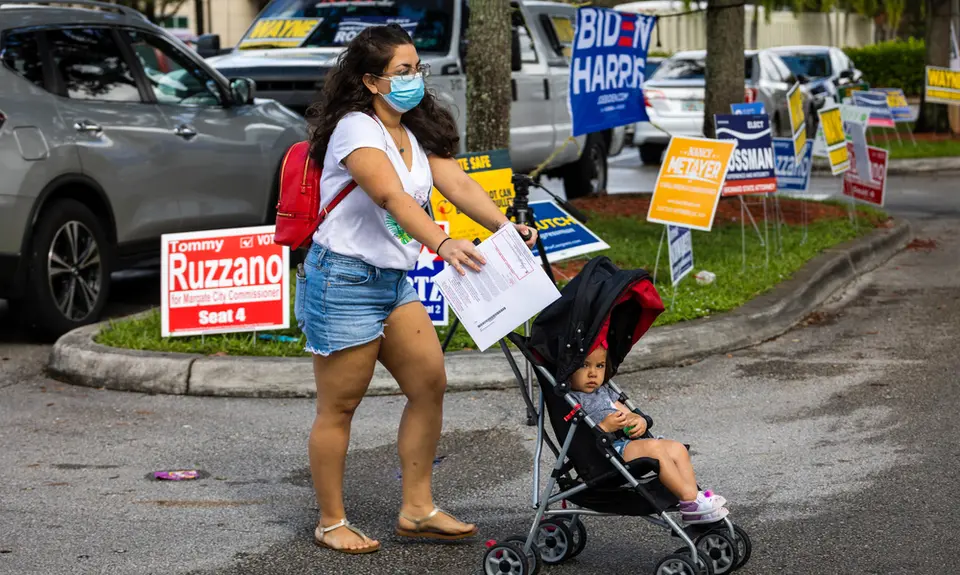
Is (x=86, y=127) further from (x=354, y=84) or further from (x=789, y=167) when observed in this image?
(x=789, y=167)

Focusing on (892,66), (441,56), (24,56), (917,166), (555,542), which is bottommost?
(917,166)

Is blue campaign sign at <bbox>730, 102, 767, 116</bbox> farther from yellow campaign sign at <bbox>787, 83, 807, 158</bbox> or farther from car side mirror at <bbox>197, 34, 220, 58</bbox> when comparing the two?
car side mirror at <bbox>197, 34, 220, 58</bbox>

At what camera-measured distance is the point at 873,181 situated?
1317 centimetres

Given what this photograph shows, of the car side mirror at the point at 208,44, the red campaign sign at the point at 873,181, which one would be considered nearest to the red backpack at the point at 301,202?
the car side mirror at the point at 208,44

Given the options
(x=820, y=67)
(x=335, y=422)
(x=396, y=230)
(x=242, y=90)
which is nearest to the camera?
(x=396, y=230)

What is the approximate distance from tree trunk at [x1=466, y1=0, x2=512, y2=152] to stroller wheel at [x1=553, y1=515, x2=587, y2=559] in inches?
246

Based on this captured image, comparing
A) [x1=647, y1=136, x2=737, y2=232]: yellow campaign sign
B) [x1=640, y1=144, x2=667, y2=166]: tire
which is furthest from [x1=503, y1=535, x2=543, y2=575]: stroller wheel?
[x1=640, y1=144, x2=667, y2=166]: tire

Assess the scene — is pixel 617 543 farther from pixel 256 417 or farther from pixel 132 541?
pixel 256 417

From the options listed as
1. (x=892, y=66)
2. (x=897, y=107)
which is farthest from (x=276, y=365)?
(x=892, y=66)

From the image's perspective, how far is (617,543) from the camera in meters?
5.12

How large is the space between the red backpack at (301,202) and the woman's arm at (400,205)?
20 cm

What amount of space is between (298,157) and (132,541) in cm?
153

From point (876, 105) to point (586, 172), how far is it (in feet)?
27.0

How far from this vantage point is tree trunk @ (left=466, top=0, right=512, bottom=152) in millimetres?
10711
